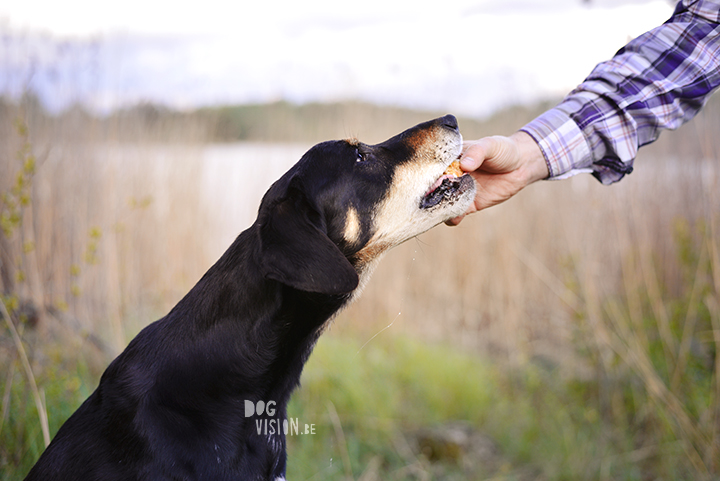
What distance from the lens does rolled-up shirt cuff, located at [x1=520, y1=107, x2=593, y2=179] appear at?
2539 mm

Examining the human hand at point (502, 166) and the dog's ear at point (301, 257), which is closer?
the dog's ear at point (301, 257)

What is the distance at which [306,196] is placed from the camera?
1998mm

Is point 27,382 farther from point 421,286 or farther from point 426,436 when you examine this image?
point 421,286

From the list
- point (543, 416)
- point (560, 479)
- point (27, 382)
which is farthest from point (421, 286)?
point (27, 382)

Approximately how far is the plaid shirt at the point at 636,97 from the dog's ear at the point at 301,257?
4.39 feet

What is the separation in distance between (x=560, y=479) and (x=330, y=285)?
8.99ft

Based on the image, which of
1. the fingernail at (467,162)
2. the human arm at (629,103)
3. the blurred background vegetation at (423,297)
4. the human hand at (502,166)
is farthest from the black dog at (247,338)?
the blurred background vegetation at (423,297)

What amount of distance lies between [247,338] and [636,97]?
2.03m

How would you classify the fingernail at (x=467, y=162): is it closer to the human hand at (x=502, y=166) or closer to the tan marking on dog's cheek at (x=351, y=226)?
the human hand at (x=502, y=166)

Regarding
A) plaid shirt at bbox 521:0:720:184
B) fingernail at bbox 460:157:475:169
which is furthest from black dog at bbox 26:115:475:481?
plaid shirt at bbox 521:0:720:184

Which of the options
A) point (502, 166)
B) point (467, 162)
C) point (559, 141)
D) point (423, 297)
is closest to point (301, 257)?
point (467, 162)

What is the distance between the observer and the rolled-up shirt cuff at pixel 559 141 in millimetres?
2539

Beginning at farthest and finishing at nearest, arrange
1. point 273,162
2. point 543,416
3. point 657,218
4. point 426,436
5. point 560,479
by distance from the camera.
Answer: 1. point 273,162
2. point 657,218
3. point 543,416
4. point 426,436
5. point 560,479

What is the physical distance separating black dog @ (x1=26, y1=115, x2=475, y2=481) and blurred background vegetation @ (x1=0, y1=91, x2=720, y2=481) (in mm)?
933
